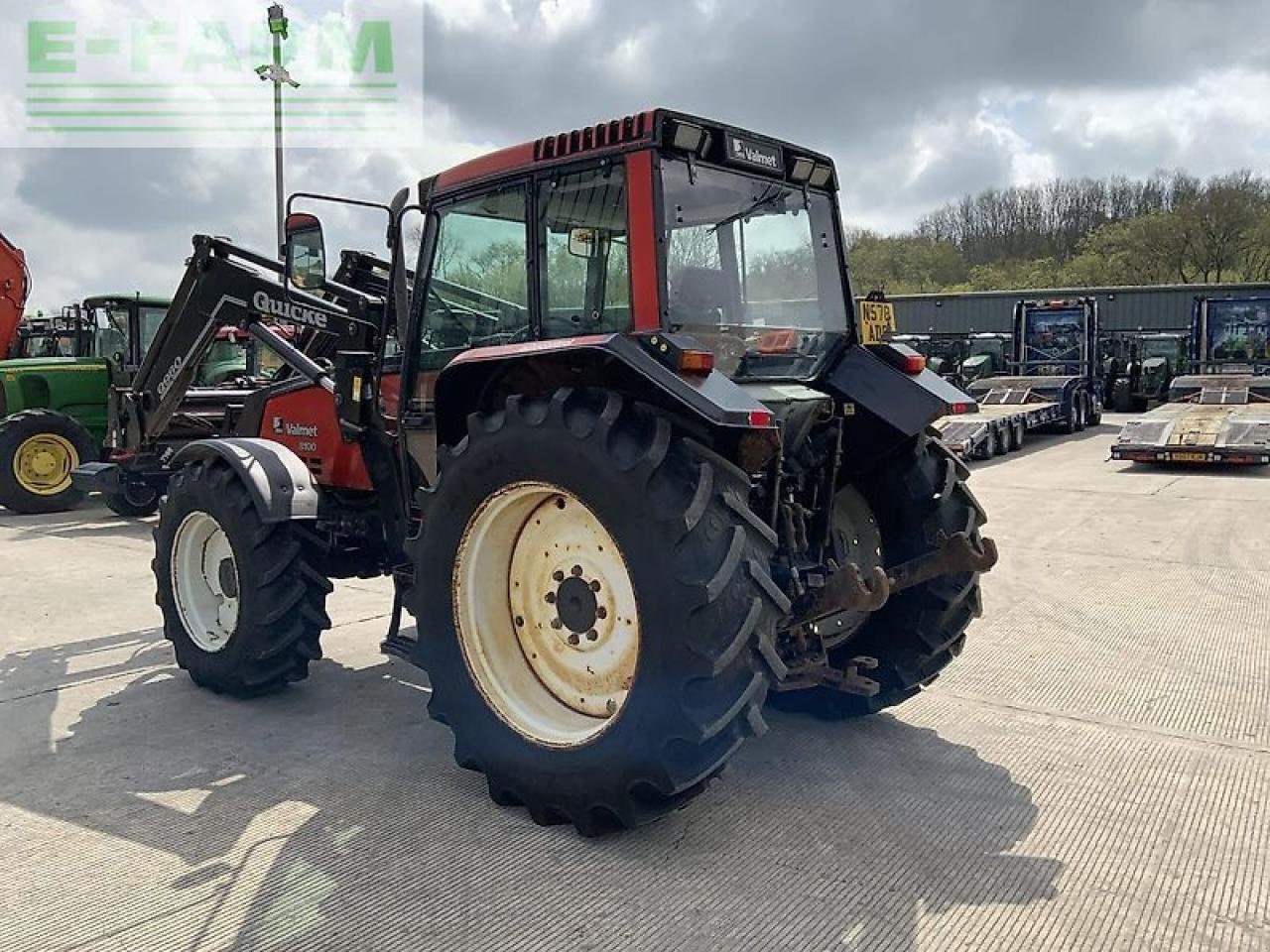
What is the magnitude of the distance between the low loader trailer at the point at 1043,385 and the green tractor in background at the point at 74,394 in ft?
37.1

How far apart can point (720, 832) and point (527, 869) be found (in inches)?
26.3

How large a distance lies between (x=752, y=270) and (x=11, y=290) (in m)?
12.1

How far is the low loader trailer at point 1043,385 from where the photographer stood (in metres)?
17.1

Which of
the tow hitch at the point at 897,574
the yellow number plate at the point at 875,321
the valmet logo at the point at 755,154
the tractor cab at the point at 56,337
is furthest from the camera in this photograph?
the tractor cab at the point at 56,337

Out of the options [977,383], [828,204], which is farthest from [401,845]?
[977,383]

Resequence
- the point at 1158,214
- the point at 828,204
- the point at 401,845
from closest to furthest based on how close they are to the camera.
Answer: the point at 401,845 < the point at 828,204 < the point at 1158,214

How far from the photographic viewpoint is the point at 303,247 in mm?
4527

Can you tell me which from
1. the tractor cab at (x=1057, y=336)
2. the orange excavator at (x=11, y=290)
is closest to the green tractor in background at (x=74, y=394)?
the orange excavator at (x=11, y=290)

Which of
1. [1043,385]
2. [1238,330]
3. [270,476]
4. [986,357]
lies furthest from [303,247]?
[986,357]

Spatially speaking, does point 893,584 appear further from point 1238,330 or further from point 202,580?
point 1238,330

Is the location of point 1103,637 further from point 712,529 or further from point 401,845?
point 401,845

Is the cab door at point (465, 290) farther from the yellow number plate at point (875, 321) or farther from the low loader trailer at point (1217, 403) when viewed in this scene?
the low loader trailer at point (1217, 403)

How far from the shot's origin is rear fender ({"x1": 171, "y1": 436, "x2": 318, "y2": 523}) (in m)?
4.59

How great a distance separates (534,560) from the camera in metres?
3.73
